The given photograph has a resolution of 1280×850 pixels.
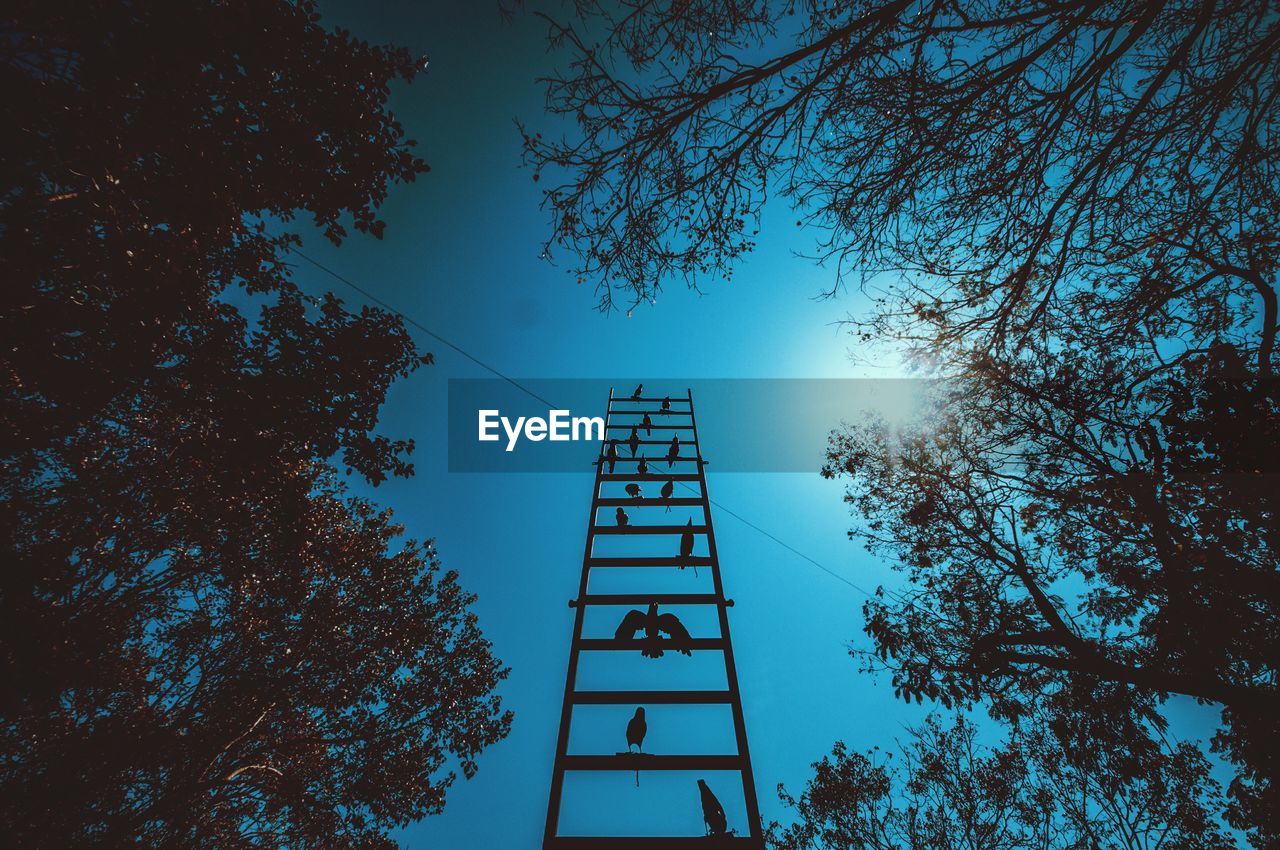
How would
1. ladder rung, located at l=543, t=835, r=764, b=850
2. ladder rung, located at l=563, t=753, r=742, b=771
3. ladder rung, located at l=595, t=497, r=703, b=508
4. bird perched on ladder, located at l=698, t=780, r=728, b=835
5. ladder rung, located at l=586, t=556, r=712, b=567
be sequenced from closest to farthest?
ladder rung, located at l=543, t=835, r=764, b=850, ladder rung, located at l=563, t=753, r=742, b=771, bird perched on ladder, located at l=698, t=780, r=728, b=835, ladder rung, located at l=586, t=556, r=712, b=567, ladder rung, located at l=595, t=497, r=703, b=508

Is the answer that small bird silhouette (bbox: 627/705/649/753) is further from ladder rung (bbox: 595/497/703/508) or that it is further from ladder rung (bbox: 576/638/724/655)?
ladder rung (bbox: 595/497/703/508)

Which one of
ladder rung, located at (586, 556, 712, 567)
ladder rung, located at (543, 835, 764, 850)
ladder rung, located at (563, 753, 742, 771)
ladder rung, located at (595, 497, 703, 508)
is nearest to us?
ladder rung, located at (543, 835, 764, 850)

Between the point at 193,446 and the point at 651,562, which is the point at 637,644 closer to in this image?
the point at 651,562

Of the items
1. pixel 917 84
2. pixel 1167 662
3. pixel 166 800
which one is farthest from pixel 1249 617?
pixel 166 800

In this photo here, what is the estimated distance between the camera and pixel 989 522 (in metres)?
6.93

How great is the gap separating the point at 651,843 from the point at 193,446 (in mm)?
6402

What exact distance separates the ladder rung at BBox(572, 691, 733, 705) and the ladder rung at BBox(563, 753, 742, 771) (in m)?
0.28

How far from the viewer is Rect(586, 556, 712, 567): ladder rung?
145 inches

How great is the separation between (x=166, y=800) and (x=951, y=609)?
12.3 m

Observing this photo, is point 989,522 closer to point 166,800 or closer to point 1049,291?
point 1049,291

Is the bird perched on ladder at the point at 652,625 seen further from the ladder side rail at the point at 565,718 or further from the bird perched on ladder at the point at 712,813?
the bird perched on ladder at the point at 712,813

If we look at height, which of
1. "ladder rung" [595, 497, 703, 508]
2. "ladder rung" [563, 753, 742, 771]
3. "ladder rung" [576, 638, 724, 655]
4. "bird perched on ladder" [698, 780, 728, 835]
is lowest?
"bird perched on ladder" [698, 780, 728, 835]

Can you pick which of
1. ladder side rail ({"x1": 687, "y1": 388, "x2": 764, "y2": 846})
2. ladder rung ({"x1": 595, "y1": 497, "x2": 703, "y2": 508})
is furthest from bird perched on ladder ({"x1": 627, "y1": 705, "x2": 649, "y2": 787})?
ladder rung ({"x1": 595, "y1": 497, "x2": 703, "y2": 508})

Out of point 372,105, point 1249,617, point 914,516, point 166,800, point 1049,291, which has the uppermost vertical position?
point 372,105
